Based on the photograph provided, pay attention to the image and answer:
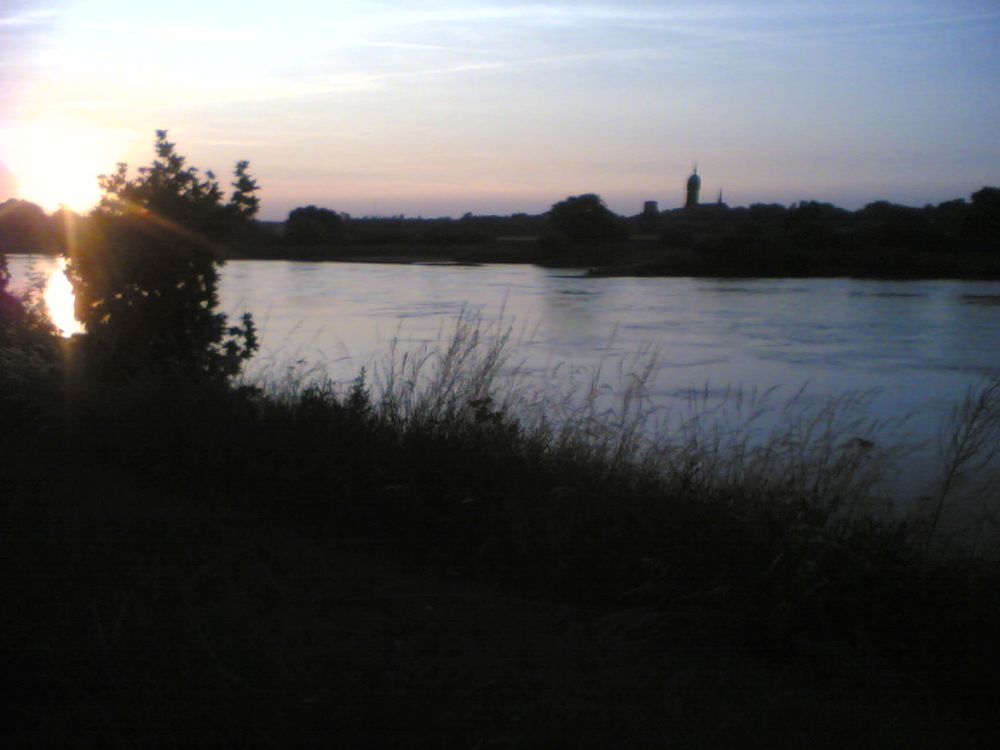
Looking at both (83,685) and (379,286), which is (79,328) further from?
(379,286)

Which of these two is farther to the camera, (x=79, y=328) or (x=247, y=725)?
(x=79, y=328)

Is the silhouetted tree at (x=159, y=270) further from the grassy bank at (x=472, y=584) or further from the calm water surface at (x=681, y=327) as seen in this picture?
the grassy bank at (x=472, y=584)

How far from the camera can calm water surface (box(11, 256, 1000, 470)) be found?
1112 cm

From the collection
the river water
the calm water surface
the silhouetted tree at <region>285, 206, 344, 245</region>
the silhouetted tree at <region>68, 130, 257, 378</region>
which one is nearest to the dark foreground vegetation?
the silhouetted tree at <region>68, 130, 257, 378</region>

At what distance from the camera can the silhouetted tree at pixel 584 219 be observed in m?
29.0

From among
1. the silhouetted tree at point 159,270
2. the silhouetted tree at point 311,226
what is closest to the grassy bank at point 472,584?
the silhouetted tree at point 159,270

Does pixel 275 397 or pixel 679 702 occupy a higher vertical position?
pixel 275 397

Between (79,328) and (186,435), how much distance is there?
131 inches

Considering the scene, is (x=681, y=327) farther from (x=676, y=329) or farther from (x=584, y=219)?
(x=584, y=219)

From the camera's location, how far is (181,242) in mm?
8703

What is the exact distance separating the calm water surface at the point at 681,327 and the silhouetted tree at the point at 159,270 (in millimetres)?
857

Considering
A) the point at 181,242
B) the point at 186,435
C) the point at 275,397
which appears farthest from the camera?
the point at 181,242

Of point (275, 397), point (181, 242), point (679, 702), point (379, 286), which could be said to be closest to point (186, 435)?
point (275, 397)

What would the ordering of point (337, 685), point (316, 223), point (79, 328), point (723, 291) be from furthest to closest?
point (316, 223) → point (723, 291) → point (79, 328) → point (337, 685)
